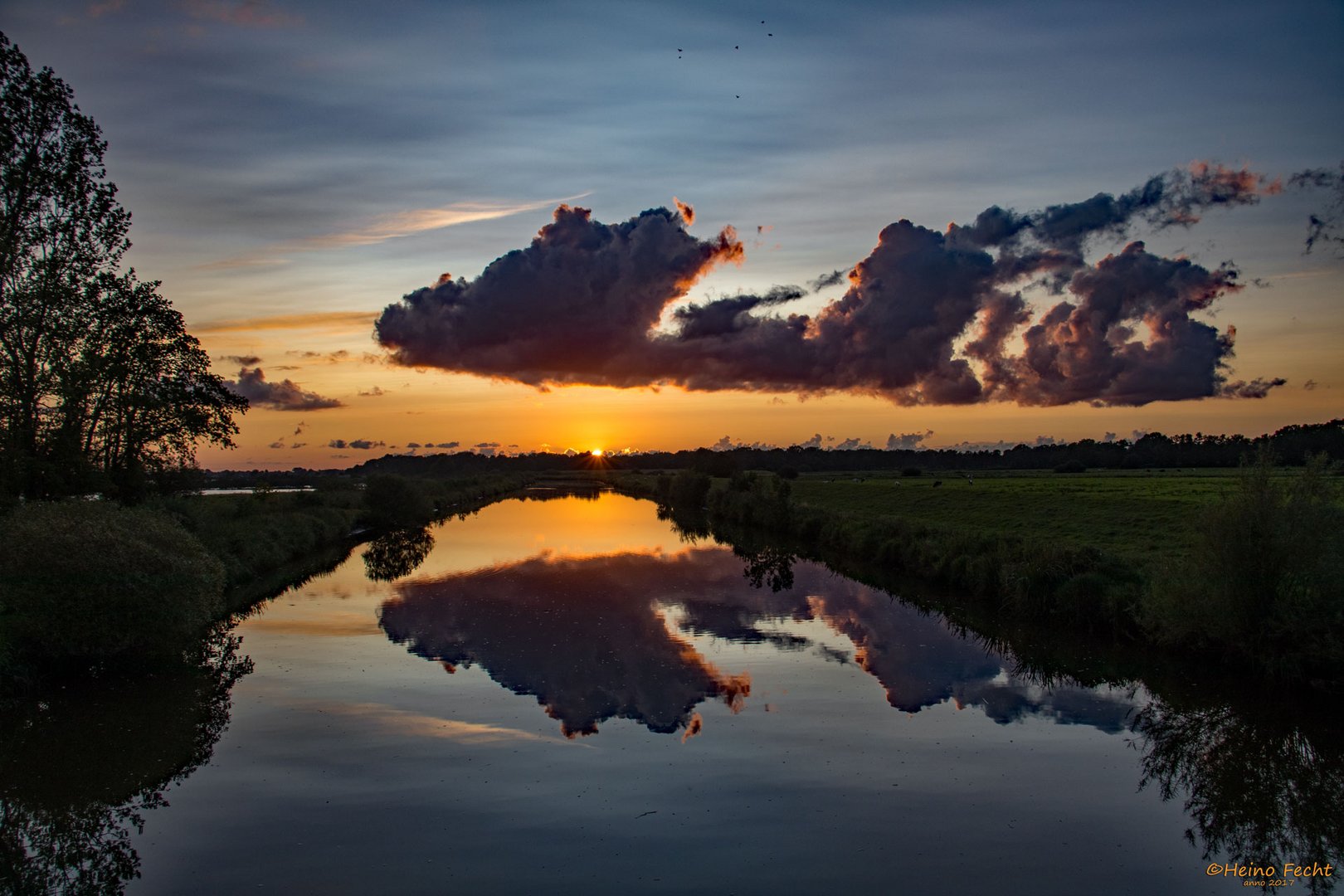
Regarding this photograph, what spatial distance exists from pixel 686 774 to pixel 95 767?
26.9 feet

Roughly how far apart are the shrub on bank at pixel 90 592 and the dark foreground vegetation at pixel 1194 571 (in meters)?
19.2

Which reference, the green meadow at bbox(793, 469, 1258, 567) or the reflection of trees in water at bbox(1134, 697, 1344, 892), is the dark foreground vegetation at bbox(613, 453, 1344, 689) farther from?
the reflection of trees in water at bbox(1134, 697, 1344, 892)

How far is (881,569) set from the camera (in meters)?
32.3

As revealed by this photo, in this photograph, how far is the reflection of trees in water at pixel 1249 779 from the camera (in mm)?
9812

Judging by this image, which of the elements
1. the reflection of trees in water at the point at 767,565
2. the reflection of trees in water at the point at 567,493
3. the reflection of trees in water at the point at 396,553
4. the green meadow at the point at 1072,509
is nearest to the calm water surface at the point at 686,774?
the green meadow at the point at 1072,509

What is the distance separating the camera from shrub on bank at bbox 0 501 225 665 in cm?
1525

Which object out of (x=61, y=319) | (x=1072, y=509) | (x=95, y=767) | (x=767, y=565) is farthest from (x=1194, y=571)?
(x=61, y=319)

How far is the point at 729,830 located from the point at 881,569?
2363cm

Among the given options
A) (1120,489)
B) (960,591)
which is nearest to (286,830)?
(960,591)

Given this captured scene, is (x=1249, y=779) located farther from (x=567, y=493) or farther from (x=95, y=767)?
(x=567, y=493)

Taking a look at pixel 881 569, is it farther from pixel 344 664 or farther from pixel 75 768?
pixel 75 768

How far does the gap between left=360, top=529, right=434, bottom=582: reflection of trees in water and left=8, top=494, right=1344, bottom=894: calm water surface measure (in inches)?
478

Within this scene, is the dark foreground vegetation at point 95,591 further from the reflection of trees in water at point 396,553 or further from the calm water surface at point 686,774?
the reflection of trees in water at point 396,553

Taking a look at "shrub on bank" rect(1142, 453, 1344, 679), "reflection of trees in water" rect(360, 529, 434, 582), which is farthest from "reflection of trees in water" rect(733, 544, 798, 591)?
"shrub on bank" rect(1142, 453, 1344, 679)
